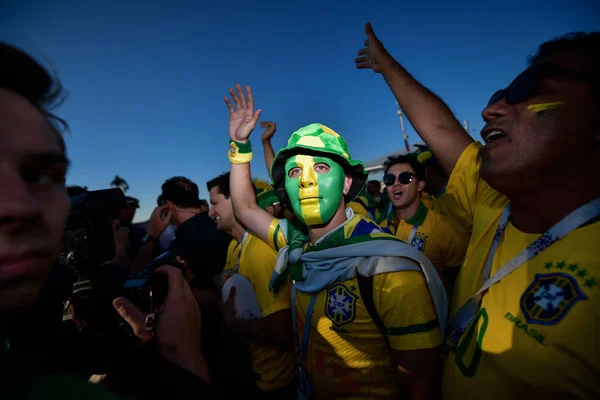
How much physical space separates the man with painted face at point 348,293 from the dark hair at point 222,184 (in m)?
1.59

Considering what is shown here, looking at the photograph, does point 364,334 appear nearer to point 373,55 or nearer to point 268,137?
point 373,55

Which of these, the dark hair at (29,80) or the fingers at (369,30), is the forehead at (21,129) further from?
the fingers at (369,30)

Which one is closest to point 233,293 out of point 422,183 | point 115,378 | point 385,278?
point 115,378

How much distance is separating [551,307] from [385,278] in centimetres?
77

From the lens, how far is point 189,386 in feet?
2.88

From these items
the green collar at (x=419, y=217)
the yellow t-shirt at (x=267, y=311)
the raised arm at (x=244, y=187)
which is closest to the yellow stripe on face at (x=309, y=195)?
the raised arm at (x=244, y=187)

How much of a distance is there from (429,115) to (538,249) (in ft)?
3.83

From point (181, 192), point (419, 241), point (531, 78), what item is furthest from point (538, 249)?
point (181, 192)

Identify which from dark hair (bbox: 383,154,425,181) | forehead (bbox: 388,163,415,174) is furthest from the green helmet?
dark hair (bbox: 383,154,425,181)

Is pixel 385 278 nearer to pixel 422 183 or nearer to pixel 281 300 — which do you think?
pixel 281 300

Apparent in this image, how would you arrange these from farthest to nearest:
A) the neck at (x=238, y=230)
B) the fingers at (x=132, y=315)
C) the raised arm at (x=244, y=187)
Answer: the neck at (x=238, y=230) < the raised arm at (x=244, y=187) < the fingers at (x=132, y=315)

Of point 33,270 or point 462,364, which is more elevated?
point 33,270

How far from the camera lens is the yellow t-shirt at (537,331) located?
97 cm

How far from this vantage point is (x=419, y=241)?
13.1ft
